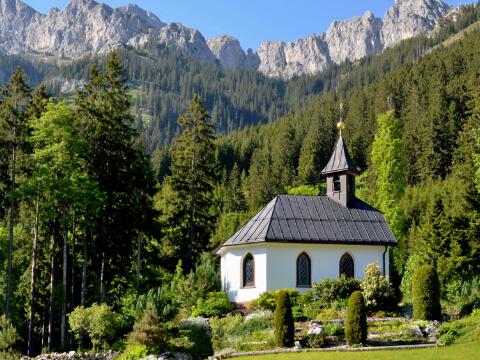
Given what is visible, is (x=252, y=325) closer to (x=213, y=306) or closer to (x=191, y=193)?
(x=213, y=306)

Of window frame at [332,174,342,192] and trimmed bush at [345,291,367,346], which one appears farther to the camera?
window frame at [332,174,342,192]

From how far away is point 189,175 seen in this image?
137 feet

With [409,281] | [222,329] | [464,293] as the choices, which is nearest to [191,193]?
[409,281]

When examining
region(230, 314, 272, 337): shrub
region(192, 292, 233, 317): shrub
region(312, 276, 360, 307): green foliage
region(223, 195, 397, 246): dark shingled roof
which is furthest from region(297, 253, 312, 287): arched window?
region(230, 314, 272, 337): shrub

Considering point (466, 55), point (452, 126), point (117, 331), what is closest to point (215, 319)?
point (117, 331)

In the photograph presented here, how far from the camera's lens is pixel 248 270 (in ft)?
108

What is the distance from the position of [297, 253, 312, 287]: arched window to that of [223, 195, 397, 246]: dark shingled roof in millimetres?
885

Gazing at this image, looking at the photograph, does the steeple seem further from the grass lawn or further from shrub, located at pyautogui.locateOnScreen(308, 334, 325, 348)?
the grass lawn

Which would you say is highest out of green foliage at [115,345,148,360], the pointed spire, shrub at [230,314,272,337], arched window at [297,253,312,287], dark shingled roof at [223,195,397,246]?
the pointed spire

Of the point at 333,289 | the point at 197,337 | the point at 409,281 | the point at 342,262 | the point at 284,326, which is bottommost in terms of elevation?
the point at 197,337

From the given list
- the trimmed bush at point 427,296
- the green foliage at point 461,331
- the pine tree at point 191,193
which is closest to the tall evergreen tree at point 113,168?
the pine tree at point 191,193

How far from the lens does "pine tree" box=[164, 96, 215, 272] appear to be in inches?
1608

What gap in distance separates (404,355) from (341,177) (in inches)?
620

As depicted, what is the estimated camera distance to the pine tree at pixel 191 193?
40844 millimetres
